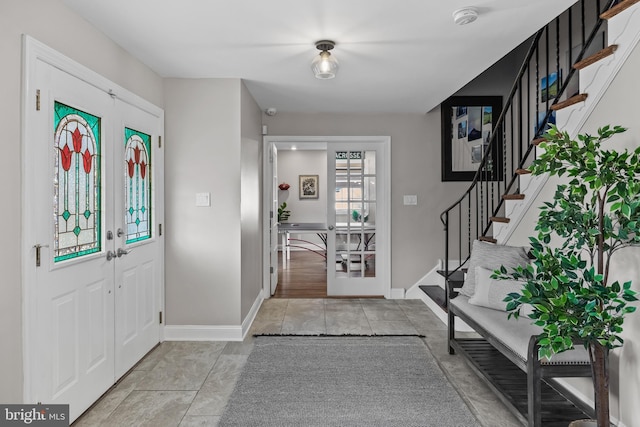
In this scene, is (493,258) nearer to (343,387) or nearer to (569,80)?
(569,80)

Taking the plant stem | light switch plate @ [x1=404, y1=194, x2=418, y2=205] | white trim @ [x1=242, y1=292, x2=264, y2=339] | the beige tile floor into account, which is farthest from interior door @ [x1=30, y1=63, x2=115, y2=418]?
light switch plate @ [x1=404, y1=194, x2=418, y2=205]

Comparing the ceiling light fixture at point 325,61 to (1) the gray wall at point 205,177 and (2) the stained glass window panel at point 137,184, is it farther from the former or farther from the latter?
(2) the stained glass window panel at point 137,184

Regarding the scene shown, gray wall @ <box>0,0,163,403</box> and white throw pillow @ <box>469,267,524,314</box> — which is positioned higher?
gray wall @ <box>0,0,163,403</box>

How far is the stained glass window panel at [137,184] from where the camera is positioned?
9.21ft

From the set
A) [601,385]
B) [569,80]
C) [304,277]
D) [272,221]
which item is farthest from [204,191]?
[304,277]

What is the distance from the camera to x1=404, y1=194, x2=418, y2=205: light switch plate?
4.82 metres

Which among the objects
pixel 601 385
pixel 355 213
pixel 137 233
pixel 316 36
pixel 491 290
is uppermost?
pixel 316 36

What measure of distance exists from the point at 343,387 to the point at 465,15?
2419 millimetres

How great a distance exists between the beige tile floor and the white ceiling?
233cm

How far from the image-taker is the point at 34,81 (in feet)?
6.07

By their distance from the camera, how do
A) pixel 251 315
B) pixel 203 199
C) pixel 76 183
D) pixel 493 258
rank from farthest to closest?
1. pixel 251 315
2. pixel 203 199
3. pixel 493 258
4. pixel 76 183

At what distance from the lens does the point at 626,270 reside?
6.27 ft

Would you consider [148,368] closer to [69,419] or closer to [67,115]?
[69,419]

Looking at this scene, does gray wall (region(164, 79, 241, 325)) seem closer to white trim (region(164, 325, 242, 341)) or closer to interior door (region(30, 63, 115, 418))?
white trim (region(164, 325, 242, 341))
